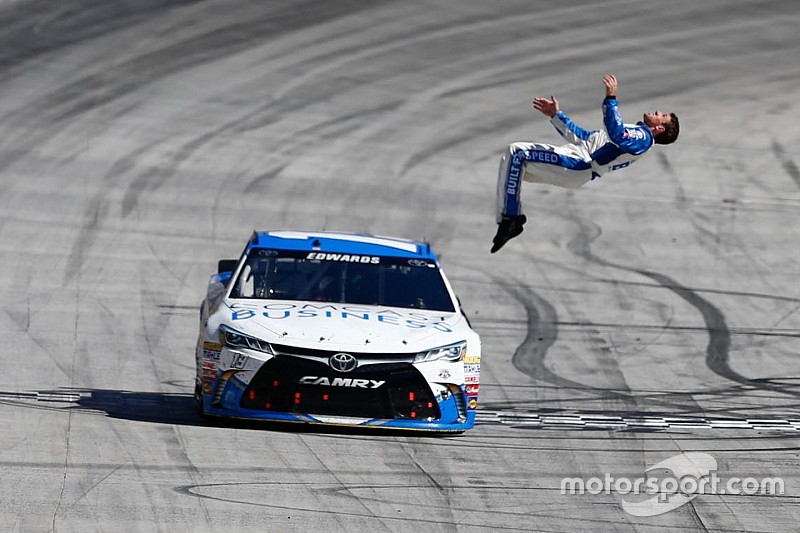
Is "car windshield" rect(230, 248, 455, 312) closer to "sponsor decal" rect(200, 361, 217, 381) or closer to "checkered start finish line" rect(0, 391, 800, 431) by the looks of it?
"sponsor decal" rect(200, 361, 217, 381)

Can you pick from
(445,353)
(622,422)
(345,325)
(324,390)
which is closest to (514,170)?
(445,353)

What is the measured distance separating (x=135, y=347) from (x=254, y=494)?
5.10m

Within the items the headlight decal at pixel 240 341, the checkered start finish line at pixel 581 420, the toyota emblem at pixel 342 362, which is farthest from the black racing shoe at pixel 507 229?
the headlight decal at pixel 240 341

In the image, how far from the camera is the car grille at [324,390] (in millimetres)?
10000

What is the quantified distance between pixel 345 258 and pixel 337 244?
26 cm

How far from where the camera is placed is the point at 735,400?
1224 centimetres

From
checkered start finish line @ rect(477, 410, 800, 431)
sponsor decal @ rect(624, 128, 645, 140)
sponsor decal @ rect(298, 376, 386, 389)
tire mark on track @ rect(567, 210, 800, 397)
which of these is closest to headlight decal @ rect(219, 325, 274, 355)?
sponsor decal @ rect(298, 376, 386, 389)

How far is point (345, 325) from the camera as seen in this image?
1033cm

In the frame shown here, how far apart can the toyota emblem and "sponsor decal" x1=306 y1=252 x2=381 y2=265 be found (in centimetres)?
160

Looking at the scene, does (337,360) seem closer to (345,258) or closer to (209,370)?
(209,370)

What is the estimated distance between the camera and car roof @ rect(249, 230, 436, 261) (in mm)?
11570

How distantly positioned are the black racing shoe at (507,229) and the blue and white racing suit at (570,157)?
5 centimetres

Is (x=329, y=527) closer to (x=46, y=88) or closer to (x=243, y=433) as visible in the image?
(x=243, y=433)

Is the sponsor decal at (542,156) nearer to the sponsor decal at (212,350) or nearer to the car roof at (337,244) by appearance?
the car roof at (337,244)
